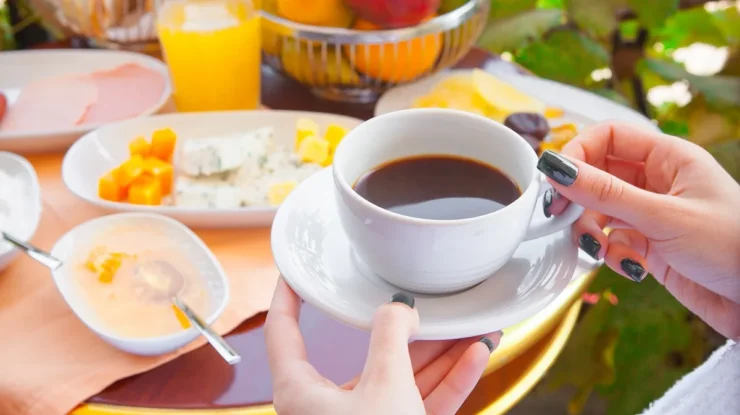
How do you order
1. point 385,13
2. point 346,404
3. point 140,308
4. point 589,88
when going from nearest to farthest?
point 346,404
point 140,308
point 385,13
point 589,88

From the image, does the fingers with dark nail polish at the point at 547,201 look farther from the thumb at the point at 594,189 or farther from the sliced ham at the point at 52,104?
the sliced ham at the point at 52,104

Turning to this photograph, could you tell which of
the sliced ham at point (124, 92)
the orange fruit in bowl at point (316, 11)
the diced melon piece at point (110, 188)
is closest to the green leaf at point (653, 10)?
the orange fruit in bowl at point (316, 11)

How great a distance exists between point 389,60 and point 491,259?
1.91 ft

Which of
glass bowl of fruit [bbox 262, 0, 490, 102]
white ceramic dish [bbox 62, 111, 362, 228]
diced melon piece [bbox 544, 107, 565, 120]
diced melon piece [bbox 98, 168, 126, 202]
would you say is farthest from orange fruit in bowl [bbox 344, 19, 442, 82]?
diced melon piece [bbox 98, 168, 126, 202]

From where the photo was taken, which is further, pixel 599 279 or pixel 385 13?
pixel 599 279

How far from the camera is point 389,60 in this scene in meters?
1.11

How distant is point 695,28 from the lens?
5.08 feet

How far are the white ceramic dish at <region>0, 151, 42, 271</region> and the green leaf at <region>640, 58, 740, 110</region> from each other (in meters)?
1.24

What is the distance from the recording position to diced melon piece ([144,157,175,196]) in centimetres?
95

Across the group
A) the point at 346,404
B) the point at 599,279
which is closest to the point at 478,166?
the point at 346,404

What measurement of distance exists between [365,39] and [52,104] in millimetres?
532

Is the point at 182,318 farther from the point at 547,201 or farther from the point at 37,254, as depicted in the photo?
the point at 547,201

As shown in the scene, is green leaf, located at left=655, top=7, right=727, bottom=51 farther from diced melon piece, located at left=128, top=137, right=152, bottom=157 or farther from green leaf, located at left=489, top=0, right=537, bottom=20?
diced melon piece, located at left=128, top=137, right=152, bottom=157

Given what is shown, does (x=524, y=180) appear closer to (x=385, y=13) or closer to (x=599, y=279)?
(x=385, y=13)
